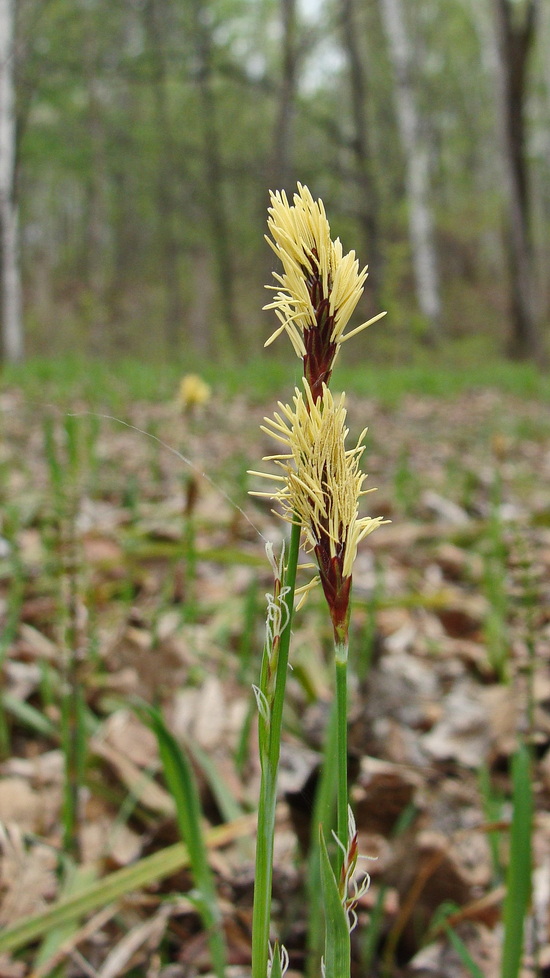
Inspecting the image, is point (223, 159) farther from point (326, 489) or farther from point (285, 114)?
point (326, 489)

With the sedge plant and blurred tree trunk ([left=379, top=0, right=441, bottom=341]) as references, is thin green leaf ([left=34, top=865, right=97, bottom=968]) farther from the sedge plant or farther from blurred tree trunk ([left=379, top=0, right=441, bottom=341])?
blurred tree trunk ([left=379, top=0, right=441, bottom=341])

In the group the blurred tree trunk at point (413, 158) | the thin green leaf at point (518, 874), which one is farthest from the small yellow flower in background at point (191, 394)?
the blurred tree trunk at point (413, 158)

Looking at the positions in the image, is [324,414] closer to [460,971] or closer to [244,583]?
[460,971]

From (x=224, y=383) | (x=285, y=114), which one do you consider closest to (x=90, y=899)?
(x=224, y=383)

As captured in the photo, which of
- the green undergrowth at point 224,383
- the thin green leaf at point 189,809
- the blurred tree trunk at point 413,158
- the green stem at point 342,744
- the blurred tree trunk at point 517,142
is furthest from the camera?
the blurred tree trunk at point 413,158

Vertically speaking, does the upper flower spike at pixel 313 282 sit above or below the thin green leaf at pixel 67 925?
above

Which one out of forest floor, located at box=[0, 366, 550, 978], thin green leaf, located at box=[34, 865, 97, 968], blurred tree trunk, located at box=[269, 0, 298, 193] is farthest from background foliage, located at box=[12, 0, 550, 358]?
thin green leaf, located at box=[34, 865, 97, 968]

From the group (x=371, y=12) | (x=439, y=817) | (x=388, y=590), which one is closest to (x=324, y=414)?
(x=439, y=817)

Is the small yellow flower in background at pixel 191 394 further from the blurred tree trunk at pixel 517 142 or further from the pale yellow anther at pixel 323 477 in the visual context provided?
the blurred tree trunk at pixel 517 142
